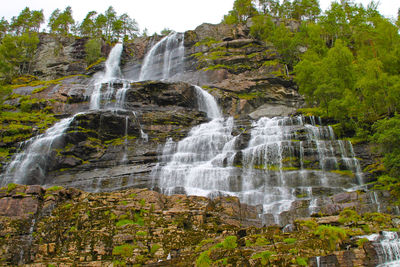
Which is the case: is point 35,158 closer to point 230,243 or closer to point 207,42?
point 230,243

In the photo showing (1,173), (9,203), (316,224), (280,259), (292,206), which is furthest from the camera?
(1,173)

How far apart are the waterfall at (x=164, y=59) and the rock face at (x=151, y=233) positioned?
36.7 m

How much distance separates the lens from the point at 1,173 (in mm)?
25625

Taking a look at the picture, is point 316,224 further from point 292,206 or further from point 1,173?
point 1,173

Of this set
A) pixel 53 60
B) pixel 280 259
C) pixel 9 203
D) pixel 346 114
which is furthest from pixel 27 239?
pixel 53 60

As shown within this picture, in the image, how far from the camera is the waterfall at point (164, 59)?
5031 cm

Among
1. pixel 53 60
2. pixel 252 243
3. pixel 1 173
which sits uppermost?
pixel 53 60

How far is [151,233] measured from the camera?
41.6ft

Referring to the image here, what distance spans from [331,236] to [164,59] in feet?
154

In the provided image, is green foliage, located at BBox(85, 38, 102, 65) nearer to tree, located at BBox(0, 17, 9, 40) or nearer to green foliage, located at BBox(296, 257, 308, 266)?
tree, located at BBox(0, 17, 9, 40)

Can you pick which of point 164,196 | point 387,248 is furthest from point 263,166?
point 387,248

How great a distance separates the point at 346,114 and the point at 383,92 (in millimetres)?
3156

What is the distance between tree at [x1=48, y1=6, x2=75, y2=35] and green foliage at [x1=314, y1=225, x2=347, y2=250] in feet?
237

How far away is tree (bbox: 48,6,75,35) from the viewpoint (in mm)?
68688
